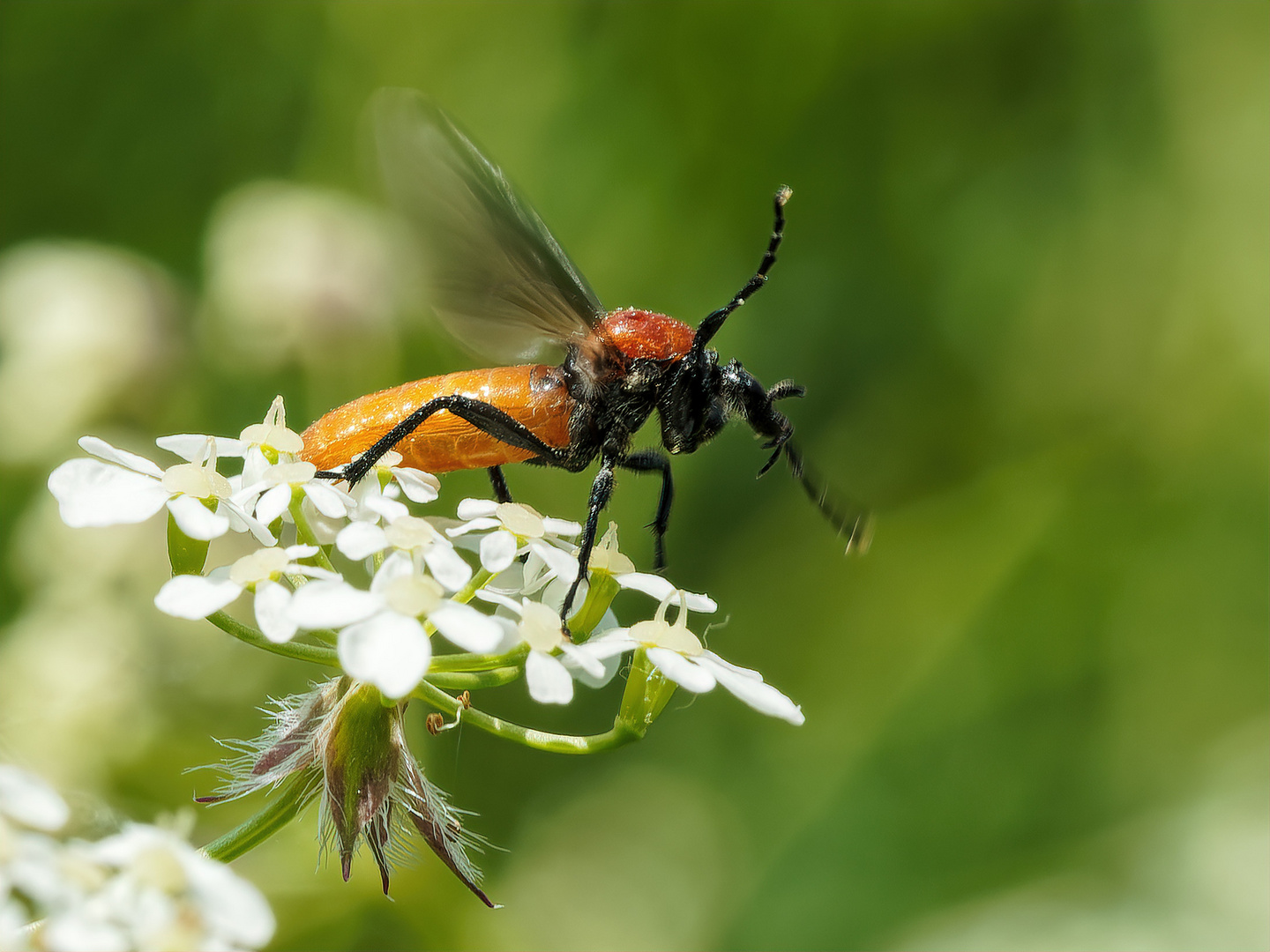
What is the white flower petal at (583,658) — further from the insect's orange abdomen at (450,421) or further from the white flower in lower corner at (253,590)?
the insect's orange abdomen at (450,421)

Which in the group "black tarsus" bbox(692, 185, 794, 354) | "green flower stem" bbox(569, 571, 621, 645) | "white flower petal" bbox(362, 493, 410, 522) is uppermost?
"black tarsus" bbox(692, 185, 794, 354)

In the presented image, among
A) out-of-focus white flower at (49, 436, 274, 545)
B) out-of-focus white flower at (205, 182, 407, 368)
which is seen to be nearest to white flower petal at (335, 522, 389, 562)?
out-of-focus white flower at (49, 436, 274, 545)

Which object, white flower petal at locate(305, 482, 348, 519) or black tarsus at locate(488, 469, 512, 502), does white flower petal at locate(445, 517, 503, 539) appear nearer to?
white flower petal at locate(305, 482, 348, 519)

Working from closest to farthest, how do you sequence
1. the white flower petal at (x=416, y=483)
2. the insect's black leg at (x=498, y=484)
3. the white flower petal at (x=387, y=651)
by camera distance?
the white flower petal at (x=387, y=651), the white flower petal at (x=416, y=483), the insect's black leg at (x=498, y=484)

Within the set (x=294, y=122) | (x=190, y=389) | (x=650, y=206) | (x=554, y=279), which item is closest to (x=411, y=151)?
(x=554, y=279)

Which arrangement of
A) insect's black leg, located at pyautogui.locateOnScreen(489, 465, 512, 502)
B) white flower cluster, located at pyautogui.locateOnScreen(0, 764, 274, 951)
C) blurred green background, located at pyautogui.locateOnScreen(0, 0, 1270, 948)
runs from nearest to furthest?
white flower cluster, located at pyautogui.locateOnScreen(0, 764, 274, 951)
insect's black leg, located at pyautogui.locateOnScreen(489, 465, 512, 502)
blurred green background, located at pyautogui.locateOnScreen(0, 0, 1270, 948)

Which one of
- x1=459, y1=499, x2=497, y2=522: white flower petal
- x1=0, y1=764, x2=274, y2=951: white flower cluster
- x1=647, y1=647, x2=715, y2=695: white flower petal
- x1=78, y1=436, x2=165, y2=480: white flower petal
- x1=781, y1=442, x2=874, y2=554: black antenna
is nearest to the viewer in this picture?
x1=0, y1=764, x2=274, y2=951: white flower cluster

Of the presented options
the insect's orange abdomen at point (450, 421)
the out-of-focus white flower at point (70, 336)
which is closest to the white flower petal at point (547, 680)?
the insect's orange abdomen at point (450, 421)
